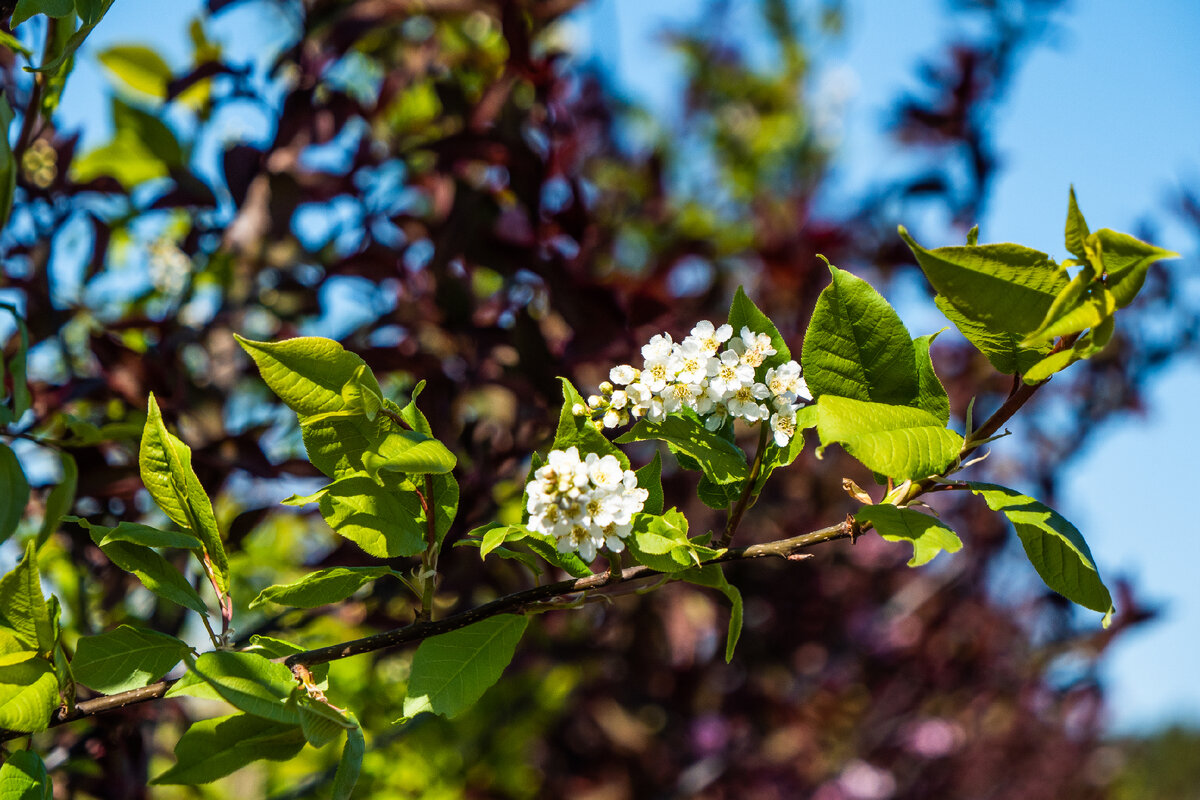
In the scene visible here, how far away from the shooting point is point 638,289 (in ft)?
4.60

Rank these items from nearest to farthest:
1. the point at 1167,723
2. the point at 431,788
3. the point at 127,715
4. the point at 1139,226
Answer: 1. the point at 127,715
2. the point at 431,788
3. the point at 1139,226
4. the point at 1167,723

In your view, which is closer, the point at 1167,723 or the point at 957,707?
the point at 957,707

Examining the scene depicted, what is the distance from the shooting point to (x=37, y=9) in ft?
2.14

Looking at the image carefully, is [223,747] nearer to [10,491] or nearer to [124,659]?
[124,659]

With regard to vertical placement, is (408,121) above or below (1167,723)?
above

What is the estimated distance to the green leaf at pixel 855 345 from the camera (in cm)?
64

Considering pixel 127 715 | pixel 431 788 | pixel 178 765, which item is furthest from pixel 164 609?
pixel 431 788

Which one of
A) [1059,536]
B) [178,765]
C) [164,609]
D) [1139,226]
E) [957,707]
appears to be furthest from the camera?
[957,707]

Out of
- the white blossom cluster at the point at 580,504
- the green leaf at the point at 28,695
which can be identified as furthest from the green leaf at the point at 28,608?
the white blossom cluster at the point at 580,504

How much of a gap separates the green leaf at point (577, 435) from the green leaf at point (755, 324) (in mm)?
146

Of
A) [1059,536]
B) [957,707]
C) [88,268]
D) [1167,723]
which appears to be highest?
[1059,536]

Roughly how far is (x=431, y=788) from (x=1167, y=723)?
1976 centimetres

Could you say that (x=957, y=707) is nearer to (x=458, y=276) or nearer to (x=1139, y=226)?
(x=1139, y=226)

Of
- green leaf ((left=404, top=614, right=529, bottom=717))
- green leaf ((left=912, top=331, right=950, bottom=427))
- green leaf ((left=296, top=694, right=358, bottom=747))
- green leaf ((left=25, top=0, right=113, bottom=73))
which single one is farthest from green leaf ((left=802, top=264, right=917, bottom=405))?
green leaf ((left=25, top=0, right=113, bottom=73))
